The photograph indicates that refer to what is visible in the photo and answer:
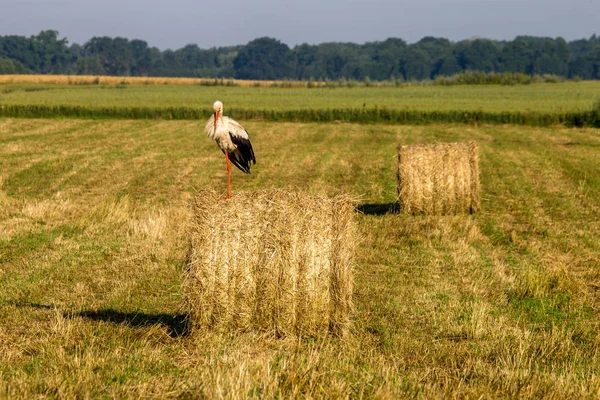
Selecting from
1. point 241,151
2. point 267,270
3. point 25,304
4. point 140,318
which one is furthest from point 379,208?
point 267,270

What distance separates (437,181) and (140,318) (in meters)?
8.64

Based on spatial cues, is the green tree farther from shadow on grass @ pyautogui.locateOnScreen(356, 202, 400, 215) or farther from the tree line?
shadow on grass @ pyautogui.locateOnScreen(356, 202, 400, 215)

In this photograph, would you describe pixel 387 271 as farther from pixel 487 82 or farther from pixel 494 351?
pixel 487 82

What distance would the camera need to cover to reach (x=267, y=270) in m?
7.38

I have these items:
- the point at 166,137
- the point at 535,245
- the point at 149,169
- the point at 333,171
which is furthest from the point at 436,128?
the point at 535,245

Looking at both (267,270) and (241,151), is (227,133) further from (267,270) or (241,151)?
(267,270)

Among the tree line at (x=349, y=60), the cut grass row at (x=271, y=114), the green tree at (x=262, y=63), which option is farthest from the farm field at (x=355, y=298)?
the green tree at (x=262, y=63)

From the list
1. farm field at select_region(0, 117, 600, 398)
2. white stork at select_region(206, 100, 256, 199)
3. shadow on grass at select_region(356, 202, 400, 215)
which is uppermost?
white stork at select_region(206, 100, 256, 199)

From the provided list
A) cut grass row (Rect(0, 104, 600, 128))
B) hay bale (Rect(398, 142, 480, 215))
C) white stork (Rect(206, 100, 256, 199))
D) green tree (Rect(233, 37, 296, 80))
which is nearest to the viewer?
white stork (Rect(206, 100, 256, 199))

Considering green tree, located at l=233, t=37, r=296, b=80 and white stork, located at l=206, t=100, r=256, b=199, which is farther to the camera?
green tree, located at l=233, t=37, r=296, b=80

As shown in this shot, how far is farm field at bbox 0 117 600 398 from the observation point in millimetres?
5922

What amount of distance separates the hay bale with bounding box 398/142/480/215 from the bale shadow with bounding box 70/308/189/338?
7.94 meters

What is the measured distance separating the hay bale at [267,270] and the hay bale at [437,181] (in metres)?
7.96

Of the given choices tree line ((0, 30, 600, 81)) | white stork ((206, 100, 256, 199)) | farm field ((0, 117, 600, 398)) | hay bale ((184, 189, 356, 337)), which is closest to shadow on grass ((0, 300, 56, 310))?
farm field ((0, 117, 600, 398))
